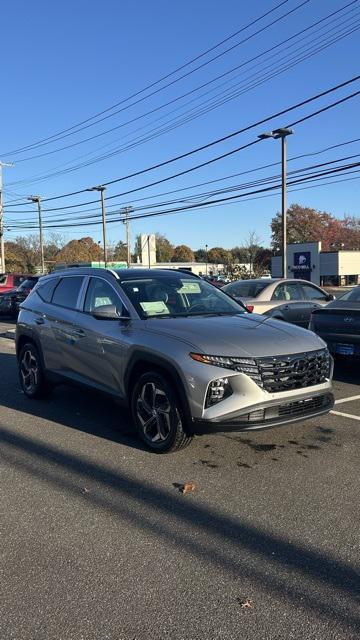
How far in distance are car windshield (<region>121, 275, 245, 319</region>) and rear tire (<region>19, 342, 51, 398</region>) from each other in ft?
6.58

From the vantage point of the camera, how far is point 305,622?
2.67m

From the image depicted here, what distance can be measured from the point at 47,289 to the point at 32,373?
1118 mm

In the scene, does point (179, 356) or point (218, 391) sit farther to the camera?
point (179, 356)

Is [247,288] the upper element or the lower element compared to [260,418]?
upper

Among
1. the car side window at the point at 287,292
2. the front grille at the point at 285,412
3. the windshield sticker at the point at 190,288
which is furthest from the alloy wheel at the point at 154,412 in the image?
the car side window at the point at 287,292

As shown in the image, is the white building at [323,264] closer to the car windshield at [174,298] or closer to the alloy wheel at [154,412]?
the car windshield at [174,298]

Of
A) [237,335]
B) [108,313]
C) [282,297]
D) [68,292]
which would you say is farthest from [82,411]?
[282,297]

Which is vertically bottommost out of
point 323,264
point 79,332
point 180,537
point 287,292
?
point 180,537

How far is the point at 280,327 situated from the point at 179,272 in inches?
70.7

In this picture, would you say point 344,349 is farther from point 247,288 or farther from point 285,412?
point 285,412

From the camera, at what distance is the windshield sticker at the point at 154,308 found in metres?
5.48

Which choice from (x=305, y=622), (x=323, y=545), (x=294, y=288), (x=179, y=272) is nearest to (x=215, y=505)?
(x=323, y=545)

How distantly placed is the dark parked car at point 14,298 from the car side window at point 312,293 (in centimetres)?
1129

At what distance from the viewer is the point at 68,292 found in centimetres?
671
